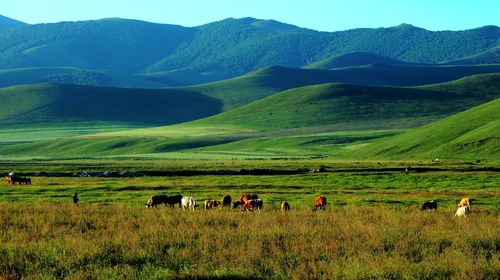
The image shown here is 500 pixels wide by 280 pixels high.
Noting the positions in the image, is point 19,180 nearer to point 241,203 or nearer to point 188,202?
point 188,202

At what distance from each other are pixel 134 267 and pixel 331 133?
17008 centimetres

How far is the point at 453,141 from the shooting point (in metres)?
123

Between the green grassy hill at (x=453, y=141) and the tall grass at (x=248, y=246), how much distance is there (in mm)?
88024

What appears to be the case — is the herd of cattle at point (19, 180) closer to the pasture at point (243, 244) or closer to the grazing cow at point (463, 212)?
the pasture at point (243, 244)

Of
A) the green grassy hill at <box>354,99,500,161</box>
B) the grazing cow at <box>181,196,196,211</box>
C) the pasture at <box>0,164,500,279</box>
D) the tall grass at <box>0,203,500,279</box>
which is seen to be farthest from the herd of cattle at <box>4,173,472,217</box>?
the green grassy hill at <box>354,99,500,161</box>

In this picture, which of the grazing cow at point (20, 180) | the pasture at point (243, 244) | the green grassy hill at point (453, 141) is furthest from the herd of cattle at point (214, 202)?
the green grassy hill at point (453, 141)

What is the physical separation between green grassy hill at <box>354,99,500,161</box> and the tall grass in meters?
88.0

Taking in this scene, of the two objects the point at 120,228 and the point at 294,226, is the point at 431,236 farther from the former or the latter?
the point at 120,228

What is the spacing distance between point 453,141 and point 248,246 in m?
113

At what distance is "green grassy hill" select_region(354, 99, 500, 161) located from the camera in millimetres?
111644

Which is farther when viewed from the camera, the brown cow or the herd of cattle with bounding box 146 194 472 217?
the brown cow

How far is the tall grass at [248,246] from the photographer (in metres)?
15.2

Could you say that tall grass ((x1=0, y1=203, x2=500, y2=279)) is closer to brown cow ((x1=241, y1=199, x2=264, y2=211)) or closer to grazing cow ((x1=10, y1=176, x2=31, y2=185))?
brown cow ((x1=241, y1=199, x2=264, y2=211))

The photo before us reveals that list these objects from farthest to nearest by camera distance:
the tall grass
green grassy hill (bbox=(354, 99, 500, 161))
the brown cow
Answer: green grassy hill (bbox=(354, 99, 500, 161)), the brown cow, the tall grass
